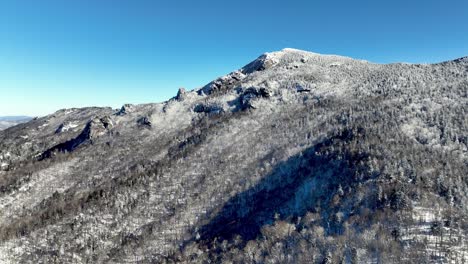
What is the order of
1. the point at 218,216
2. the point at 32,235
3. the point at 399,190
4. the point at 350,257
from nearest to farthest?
the point at 350,257 → the point at 399,190 → the point at 218,216 → the point at 32,235

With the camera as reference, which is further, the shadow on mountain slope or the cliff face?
the shadow on mountain slope

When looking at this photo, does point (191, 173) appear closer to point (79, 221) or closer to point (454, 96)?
point (79, 221)

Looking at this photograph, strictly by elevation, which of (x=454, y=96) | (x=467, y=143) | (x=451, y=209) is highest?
(x=454, y=96)

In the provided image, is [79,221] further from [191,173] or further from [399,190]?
[399,190]

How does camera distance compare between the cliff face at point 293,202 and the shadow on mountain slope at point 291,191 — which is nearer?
the cliff face at point 293,202

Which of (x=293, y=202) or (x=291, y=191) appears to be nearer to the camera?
(x=293, y=202)

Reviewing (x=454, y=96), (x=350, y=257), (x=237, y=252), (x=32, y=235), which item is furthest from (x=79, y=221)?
(x=454, y=96)

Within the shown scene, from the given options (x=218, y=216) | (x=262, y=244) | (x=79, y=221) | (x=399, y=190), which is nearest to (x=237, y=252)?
(x=262, y=244)

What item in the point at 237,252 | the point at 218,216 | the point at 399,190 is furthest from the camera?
the point at 218,216

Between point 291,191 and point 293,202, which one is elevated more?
point 291,191

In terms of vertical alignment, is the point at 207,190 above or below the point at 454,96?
below

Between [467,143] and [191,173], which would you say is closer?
[467,143]
